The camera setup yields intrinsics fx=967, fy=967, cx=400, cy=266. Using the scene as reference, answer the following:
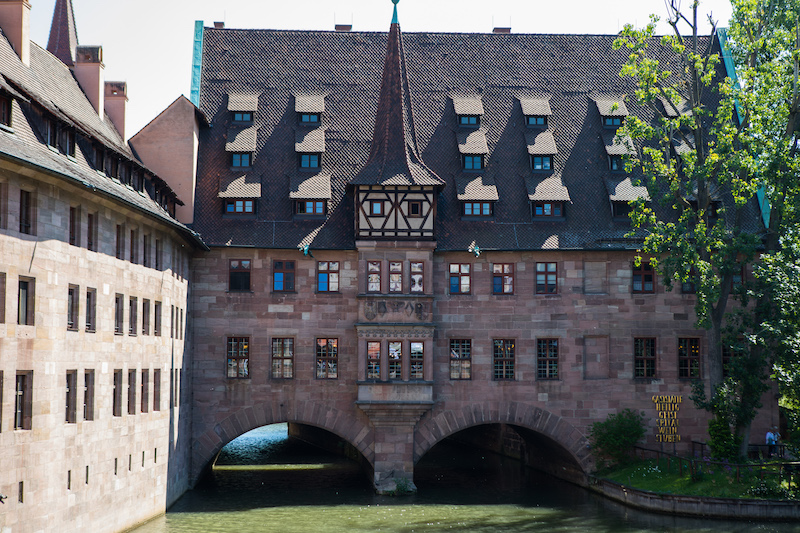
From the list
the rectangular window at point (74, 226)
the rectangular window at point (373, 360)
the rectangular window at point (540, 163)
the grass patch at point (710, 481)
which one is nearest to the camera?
the rectangular window at point (74, 226)

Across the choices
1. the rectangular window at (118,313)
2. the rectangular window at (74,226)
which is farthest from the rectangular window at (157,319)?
the rectangular window at (74,226)

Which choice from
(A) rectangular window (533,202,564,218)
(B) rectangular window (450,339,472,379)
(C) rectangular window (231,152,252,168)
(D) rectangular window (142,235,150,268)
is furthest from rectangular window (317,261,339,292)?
(D) rectangular window (142,235,150,268)

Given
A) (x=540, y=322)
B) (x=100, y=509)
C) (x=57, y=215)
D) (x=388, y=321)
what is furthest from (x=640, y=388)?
(x=57, y=215)

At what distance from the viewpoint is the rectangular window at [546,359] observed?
1522 inches

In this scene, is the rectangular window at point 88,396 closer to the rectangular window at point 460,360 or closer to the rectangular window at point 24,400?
the rectangular window at point 24,400

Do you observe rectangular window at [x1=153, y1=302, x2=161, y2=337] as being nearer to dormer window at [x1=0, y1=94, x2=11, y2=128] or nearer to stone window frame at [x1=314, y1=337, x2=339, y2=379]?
stone window frame at [x1=314, y1=337, x2=339, y2=379]

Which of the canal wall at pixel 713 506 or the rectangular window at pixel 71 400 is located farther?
the canal wall at pixel 713 506

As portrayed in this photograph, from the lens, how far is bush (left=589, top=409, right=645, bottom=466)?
37500 millimetres

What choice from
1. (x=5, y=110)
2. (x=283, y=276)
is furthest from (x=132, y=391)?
(x=5, y=110)

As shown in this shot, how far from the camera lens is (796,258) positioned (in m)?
34.5

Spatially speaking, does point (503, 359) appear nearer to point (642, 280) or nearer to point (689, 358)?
point (642, 280)

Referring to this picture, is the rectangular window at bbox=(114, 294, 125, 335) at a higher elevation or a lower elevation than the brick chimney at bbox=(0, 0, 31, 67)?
lower

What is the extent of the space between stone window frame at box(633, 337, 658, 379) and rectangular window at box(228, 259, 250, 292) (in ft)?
51.7

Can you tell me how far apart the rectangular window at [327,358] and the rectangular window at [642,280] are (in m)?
12.3
